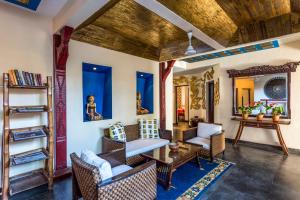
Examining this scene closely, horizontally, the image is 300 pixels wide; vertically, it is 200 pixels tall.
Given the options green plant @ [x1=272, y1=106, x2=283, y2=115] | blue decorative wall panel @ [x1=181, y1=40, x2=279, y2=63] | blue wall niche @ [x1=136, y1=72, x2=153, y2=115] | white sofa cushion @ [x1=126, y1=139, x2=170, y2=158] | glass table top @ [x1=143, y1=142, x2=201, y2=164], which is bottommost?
white sofa cushion @ [x1=126, y1=139, x2=170, y2=158]

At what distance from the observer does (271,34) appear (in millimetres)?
2797

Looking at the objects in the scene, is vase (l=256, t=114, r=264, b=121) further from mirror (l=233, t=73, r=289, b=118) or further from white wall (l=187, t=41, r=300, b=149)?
white wall (l=187, t=41, r=300, b=149)

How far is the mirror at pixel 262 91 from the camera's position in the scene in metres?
4.07

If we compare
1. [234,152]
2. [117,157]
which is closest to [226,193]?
[117,157]

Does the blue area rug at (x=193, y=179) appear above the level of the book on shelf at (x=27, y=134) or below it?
below

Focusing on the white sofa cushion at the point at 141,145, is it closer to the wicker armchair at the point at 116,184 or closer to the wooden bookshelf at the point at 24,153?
the wicker armchair at the point at 116,184

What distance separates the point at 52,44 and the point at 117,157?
7.03ft

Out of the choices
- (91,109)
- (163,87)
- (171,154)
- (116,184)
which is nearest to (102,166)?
(116,184)

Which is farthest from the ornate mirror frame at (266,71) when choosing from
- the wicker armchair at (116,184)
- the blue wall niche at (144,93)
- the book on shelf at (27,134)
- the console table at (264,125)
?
the book on shelf at (27,134)

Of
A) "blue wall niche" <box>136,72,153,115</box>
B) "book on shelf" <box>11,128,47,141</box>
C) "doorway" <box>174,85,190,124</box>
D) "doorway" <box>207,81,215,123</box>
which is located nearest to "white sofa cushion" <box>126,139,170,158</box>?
"blue wall niche" <box>136,72,153,115</box>

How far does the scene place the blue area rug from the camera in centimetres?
226

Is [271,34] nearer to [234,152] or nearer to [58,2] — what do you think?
[234,152]

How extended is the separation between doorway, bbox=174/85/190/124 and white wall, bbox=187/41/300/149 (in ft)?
10.7

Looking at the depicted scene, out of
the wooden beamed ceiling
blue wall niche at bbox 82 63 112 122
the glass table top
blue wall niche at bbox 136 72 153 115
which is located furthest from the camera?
blue wall niche at bbox 136 72 153 115
